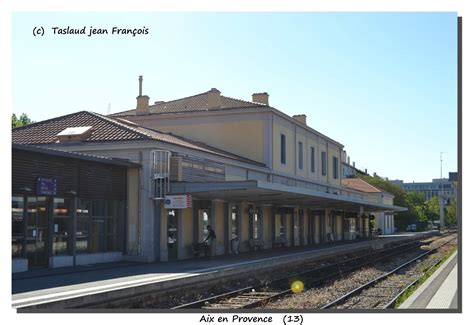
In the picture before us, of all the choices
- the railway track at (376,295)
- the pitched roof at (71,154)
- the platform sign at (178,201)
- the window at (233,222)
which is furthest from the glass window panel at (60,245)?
the window at (233,222)

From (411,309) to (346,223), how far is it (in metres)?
38.0

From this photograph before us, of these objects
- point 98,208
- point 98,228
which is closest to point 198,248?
point 98,228

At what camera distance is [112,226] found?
67.2 ft

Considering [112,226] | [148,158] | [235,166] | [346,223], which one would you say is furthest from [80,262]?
[346,223]

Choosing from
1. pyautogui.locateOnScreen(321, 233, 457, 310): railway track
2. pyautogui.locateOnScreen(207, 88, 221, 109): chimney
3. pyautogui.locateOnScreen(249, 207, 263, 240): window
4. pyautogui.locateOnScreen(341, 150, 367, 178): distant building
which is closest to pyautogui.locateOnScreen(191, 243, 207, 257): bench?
pyautogui.locateOnScreen(249, 207, 263, 240): window

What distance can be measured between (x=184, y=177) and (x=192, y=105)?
1296cm

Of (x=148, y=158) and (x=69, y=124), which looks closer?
(x=148, y=158)

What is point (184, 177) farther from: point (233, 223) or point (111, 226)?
point (233, 223)

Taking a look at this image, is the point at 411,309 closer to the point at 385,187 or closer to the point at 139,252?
the point at 139,252

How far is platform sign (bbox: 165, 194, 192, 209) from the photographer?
20.3 m

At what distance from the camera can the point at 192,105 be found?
34.6 metres

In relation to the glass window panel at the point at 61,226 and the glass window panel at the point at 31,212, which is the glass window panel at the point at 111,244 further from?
the glass window panel at the point at 31,212
